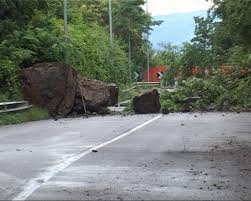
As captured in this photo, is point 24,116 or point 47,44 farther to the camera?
point 47,44

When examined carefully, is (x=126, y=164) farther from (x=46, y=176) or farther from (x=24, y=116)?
(x=24, y=116)

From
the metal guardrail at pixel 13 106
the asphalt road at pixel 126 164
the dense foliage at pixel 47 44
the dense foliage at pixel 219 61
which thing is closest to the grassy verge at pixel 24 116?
the metal guardrail at pixel 13 106

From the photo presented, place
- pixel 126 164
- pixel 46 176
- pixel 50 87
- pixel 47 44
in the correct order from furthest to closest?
pixel 47 44
pixel 50 87
pixel 126 164
pixel 46 176

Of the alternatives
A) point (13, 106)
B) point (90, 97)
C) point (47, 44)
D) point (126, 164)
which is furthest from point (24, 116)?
point (126, 164)

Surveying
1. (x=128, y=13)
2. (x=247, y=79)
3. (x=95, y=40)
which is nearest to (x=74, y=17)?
(x=95, y=40)

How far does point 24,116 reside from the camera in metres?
26.3

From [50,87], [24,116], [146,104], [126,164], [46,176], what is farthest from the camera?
[146,104]

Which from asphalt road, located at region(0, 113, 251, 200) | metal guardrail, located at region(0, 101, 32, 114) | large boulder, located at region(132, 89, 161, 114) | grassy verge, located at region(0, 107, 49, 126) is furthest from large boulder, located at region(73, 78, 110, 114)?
asphalt road, located at region(0, 113, 251, 200)

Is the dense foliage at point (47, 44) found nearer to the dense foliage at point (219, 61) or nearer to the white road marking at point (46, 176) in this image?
the dense foliage at point (219, 61)

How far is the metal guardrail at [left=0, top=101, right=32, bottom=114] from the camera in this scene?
83.5 ft

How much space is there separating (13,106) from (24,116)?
0.93m

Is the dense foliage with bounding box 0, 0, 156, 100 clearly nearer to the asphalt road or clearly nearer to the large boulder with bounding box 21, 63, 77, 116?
the large boulder with bounding box 21, 63, 77, 116

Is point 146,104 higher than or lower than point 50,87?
lower

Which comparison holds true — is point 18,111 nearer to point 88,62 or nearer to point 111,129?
point 111,129
